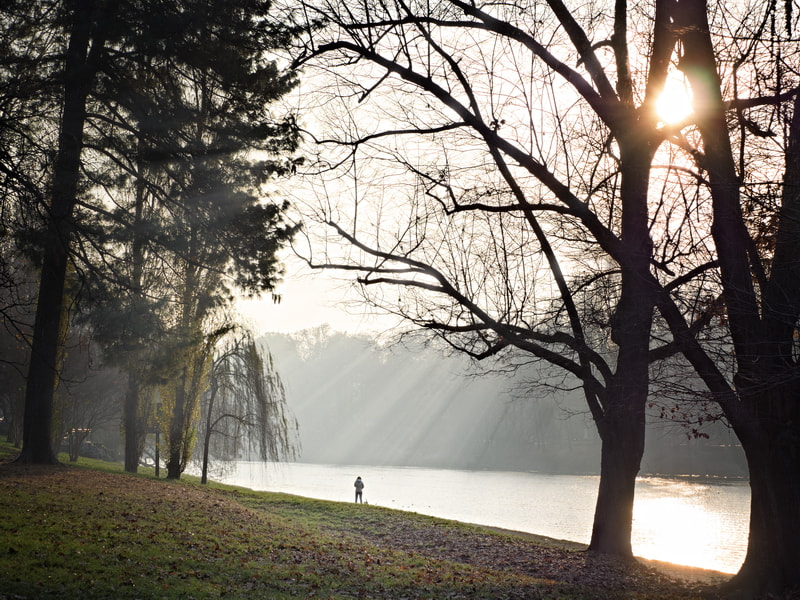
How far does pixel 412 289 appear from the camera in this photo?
11312mm

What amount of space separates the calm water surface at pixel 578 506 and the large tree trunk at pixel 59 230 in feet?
47.6

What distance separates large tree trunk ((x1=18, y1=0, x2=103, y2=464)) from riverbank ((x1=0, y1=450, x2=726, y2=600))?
1.07 m

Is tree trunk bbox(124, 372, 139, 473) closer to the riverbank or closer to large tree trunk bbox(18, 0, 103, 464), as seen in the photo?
large tree trunk bbox(18, 0, 103, 464)

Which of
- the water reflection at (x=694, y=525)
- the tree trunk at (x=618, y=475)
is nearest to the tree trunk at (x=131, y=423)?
the tree trunk at (x=618, y=475)

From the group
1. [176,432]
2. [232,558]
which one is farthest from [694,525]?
[232,558]

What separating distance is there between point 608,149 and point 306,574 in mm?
7680

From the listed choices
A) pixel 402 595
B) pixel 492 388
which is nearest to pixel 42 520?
pixel 402 595

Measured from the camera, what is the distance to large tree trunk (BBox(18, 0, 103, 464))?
37.7 ft

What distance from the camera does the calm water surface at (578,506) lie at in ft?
60.8

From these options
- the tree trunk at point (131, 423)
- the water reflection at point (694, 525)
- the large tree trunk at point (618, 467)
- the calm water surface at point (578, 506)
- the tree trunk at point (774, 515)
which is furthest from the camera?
the tree trunk at point (131, 423)

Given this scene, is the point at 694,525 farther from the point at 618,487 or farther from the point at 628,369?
the point at 628,369

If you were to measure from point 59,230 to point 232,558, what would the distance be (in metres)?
6.18

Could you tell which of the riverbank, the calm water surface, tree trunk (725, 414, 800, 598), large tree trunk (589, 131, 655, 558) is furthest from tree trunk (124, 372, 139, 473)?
tree trunk (725, 414, 800, 598)

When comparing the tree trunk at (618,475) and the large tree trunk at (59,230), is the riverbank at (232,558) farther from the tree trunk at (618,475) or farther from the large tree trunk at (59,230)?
the large tree trunk at (59,230)
